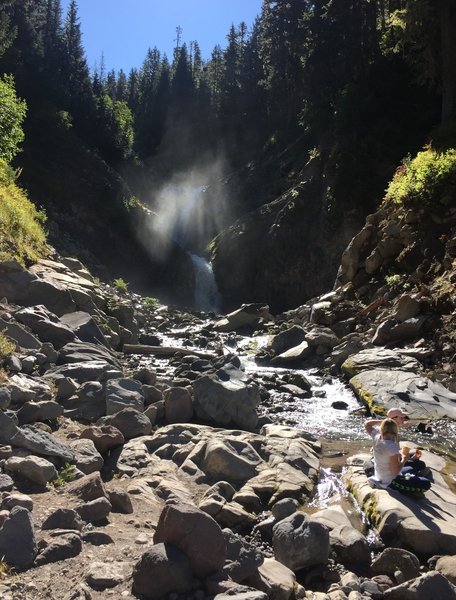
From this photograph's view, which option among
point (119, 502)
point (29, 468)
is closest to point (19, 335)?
point (29, 468)

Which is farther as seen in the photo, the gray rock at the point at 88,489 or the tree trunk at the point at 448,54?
the tree trunk at the point at 448,54

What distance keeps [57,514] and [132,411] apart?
14.5 feet

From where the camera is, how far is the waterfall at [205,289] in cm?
3975

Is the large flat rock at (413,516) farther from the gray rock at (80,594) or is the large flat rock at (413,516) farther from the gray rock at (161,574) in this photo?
the gray rock at (80,594)

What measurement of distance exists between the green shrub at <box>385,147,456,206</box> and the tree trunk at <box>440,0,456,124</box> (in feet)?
17.8

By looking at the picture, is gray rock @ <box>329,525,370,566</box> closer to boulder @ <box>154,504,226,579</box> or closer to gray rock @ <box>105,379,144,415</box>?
boulder @ <box>154,504,226,579</box>

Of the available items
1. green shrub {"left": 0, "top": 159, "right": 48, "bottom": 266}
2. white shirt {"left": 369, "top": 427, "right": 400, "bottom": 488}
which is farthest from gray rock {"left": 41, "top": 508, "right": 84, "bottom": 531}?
green shrub {"left": 0, "top": 159, "right": 48, "bottom": 266}

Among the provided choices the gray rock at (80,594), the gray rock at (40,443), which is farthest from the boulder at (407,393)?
the gray rock at (80,594)

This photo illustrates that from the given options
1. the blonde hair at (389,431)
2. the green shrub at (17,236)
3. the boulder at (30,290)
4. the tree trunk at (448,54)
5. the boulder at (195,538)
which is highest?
the tree trunk at (448,54)

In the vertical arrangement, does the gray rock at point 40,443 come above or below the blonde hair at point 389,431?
below

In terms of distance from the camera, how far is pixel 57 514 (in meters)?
5.31

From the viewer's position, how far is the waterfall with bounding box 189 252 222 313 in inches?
1565

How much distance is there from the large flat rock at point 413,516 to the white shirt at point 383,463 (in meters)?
0.15

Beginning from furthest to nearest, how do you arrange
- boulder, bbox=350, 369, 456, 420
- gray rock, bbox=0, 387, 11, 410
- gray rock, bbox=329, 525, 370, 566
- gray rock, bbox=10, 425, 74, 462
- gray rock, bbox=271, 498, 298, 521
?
1. boulder, bbox=350, 369, 456, 420
2. gray rock, bbox=0, 387, 11, 410
3. gray rock, bbox=271, 498, 298, 521
4. gray rock, bbox=10, 425, 74, 462
5. gray rock, bbox=329, 525, 370, 566
